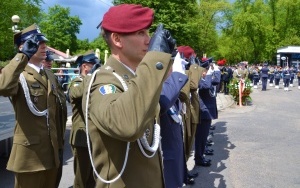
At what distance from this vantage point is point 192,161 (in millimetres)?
6445

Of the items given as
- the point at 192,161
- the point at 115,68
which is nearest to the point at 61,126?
the point at 115,68

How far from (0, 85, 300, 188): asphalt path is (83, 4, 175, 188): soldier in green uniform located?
3.63 m

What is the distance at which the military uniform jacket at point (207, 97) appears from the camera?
20.3 feet

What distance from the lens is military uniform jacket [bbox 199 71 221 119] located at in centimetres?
618

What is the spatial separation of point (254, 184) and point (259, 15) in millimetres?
45085

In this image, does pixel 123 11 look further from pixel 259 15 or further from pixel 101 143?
pixel 259 15

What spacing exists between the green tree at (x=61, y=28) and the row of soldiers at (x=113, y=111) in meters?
Answer: 64.0

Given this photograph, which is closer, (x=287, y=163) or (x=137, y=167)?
(x=137, y=167)

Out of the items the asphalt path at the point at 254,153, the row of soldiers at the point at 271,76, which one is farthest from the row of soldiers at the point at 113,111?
the row of soldiers at the point at 271,76

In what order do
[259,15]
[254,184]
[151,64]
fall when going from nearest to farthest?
[151,64]
[254,184]
[259,15]

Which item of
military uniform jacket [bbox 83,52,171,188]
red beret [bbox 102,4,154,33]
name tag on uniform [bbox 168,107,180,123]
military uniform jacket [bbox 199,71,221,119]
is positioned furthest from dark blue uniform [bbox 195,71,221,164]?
red beret [bbox 102,4,154,33]

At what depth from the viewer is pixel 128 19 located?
1.67m

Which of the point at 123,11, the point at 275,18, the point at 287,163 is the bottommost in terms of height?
the point at 287,163

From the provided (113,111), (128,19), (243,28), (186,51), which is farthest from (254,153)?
(243,28)
